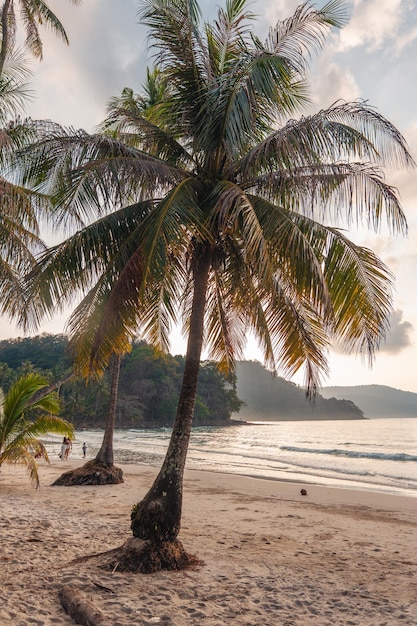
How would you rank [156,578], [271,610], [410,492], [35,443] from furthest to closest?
[410,492] < [35,443] < [156,578] < [271,610]

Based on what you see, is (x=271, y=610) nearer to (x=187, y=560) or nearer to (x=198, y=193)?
(x=187, y=560)

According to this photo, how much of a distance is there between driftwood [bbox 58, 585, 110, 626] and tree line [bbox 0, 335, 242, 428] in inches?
2638

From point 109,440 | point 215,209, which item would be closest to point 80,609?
point 215,209

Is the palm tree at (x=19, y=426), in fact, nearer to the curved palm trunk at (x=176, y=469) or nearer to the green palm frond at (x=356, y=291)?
the curved palm trunk at (x=176, y=469)

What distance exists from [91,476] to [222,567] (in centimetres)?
774

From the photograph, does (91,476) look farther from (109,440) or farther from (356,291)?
(356,291)

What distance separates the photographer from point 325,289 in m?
5.39

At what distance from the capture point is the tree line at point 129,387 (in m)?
72.3

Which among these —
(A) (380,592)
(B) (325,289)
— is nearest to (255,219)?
(B) (325,289)

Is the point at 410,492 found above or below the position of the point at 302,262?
below

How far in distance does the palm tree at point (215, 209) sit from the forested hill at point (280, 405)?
15698 cm

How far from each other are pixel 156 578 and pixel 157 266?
11.5ft

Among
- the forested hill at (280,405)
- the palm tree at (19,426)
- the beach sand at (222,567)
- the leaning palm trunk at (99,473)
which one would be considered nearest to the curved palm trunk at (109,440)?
the leaning palm trunk at (99,473)

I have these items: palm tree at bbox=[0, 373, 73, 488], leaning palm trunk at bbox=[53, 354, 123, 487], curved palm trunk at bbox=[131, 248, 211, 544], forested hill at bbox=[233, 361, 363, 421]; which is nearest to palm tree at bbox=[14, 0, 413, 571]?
curved palm trunk at bbox=[131, 248, 211, 544]
